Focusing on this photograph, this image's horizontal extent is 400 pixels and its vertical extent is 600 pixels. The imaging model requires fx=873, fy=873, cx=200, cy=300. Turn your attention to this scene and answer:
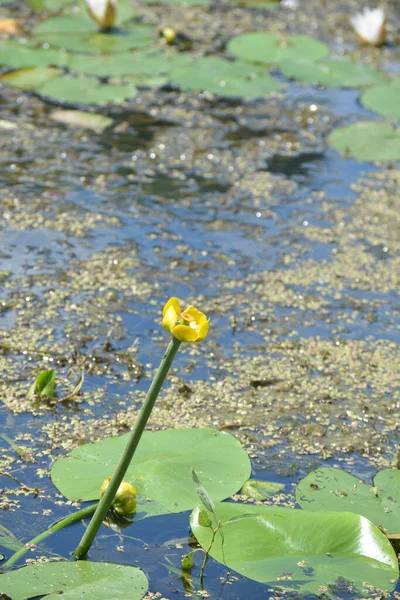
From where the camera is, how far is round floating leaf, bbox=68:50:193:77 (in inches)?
194

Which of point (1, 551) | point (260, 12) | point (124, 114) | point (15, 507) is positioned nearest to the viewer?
point (1, 551)

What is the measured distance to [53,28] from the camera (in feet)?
17.9

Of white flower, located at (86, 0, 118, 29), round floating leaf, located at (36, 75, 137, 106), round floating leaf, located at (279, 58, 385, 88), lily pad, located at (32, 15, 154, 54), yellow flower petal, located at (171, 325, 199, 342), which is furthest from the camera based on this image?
white flower, located at (86, 0, 118, 29)

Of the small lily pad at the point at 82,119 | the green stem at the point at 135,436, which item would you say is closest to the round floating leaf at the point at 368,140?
the small lily pad at the point at 82,119

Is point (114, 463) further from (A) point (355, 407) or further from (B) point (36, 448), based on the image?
(A) point (355, 407)

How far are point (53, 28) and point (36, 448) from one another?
382cm

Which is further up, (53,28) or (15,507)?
(53,28)

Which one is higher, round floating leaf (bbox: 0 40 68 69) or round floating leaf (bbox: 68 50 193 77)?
round floating leaf (bbox: 0 40 68 69)

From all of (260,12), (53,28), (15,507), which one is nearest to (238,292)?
(15,507)

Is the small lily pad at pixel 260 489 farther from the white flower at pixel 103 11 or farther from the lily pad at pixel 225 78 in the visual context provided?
the white flower at pixel 103 11

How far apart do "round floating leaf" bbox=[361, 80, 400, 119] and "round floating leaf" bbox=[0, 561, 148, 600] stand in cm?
348

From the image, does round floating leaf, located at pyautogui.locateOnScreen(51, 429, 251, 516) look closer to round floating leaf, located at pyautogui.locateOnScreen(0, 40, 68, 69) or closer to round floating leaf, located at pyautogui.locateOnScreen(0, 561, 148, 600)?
round floating leaf, located at pyautogui.locateOnScreen(0, 561, 148, 600)

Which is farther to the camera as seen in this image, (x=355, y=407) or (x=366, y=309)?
(x=366, y=309)

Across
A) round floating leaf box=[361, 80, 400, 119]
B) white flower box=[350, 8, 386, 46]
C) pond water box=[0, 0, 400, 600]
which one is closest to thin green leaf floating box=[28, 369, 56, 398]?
pond water box=[0, 0, 400, 600]
